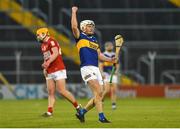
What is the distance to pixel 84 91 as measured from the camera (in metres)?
34.6

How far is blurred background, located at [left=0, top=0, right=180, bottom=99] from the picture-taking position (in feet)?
115

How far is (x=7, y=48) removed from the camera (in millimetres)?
36375

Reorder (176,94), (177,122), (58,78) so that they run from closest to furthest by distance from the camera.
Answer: (177,122), (58,78), (176,94)

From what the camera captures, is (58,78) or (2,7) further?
(2,7)

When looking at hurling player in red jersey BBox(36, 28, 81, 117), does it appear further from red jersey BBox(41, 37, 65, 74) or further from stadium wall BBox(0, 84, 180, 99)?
stadium wall BBox(0, 84, 180, 99)

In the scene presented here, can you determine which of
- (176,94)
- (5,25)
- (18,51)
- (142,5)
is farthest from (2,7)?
(176,94)

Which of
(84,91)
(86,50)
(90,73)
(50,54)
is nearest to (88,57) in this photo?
(86,50)

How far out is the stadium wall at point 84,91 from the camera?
1358 inches

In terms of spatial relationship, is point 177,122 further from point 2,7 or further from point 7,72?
point 2,7

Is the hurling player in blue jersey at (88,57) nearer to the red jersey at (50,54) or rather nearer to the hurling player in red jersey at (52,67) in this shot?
the hurling player in red jersey at (52,67)

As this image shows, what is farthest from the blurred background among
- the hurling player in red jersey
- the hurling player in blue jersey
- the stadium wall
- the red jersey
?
the hurling player in blue jersey

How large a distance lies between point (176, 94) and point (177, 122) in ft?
63.7

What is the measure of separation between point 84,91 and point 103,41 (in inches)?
161

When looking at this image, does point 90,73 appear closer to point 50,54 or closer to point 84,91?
point 50,54
